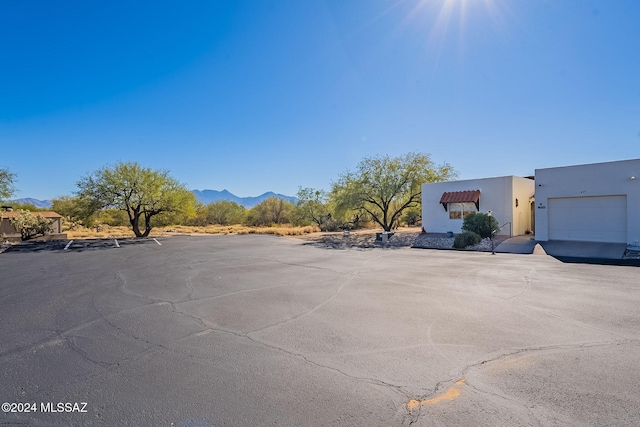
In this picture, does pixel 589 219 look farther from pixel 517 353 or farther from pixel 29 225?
pixel 29 225

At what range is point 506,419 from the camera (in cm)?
276

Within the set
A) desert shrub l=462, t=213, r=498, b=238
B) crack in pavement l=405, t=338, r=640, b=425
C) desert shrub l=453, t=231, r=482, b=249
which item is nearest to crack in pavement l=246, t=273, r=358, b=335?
crack in pavement l=405, t=338, r=640, b=425

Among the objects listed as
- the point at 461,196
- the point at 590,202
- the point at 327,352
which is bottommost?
the point at 327,352

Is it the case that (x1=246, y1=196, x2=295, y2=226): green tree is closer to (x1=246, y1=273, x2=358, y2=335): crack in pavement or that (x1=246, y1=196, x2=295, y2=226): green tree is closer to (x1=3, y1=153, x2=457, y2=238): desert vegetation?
(x1=3, y1=153, x2=457, y2=238): desert vegetation

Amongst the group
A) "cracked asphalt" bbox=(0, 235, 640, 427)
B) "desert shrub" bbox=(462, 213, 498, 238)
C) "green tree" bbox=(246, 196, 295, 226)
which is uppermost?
"green tree" bbox=(246, 196, 295, 226)

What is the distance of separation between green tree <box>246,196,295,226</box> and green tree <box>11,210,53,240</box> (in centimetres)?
2580

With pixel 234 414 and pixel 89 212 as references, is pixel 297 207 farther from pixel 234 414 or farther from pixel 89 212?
pixel 234 414

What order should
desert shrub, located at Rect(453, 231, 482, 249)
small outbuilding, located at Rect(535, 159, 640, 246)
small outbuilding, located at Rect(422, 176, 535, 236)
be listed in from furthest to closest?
1. small outbuilding, located at Rect(422, 176, 535, 236)
2. desert shrub, located at Rect(453, 231, 482, 249)
3. small outbuilding, located at Rect(535, 159, 640, 246)

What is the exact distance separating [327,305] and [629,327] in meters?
4.76

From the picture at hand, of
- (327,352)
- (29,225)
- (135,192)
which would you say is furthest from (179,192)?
(327,352)

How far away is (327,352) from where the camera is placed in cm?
423

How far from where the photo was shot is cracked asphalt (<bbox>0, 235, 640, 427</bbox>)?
2.93 meters

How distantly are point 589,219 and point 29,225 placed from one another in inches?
1417

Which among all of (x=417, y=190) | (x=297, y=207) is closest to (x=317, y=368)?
(x=417, y=190)
